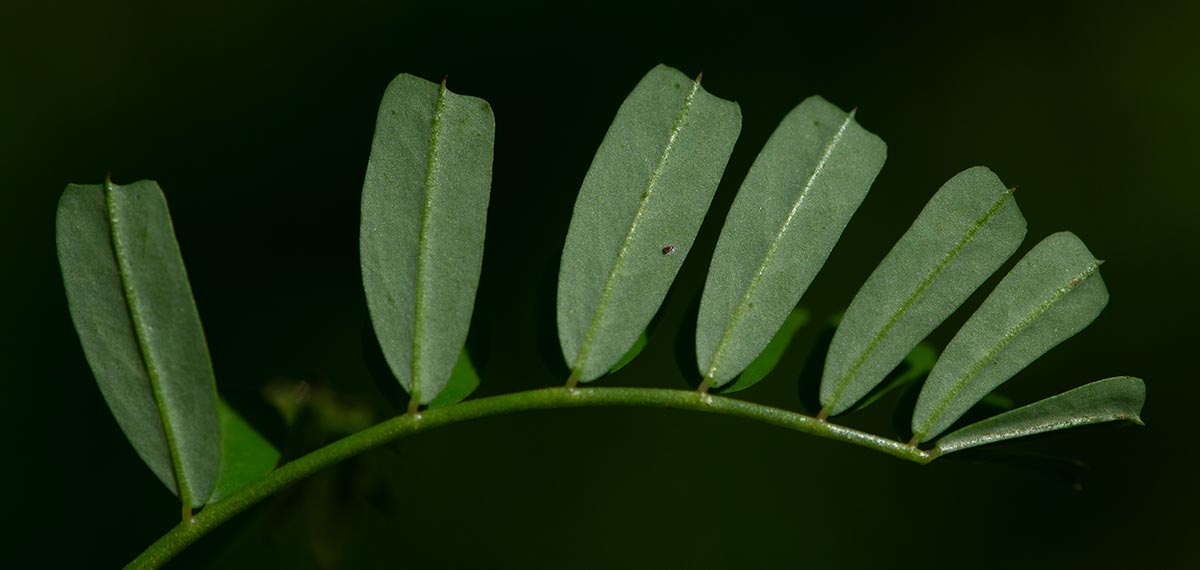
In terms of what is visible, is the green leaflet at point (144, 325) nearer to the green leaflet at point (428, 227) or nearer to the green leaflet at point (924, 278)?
the green leaflet at point (428, 227)

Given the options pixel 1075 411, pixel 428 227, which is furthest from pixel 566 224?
pixel 1075 411

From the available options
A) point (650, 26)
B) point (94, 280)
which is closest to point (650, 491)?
point (650, 26)

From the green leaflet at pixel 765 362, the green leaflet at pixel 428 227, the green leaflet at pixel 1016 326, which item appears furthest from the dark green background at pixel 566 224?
the green leaflet at pixel 1016 326

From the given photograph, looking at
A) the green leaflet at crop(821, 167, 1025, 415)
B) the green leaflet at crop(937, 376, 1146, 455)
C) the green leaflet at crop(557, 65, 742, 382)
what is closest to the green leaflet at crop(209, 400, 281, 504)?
the green leaflet at crop(557, 65, 742, 382)

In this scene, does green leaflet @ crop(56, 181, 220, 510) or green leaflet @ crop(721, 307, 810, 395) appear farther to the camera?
green leaflet @ crop(721, 307, 810, 395)

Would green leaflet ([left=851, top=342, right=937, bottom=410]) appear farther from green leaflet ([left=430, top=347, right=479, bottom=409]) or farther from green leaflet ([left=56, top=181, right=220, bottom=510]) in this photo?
green leaflet ([left=56, top=181, right=220, bottom=510])
